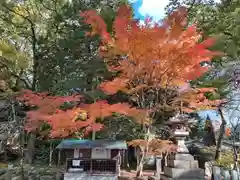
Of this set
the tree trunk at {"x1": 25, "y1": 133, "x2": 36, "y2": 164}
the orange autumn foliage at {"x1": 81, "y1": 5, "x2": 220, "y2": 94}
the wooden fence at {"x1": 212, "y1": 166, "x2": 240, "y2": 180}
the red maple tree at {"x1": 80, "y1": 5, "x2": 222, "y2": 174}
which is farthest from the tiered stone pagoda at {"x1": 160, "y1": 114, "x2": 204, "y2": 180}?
the tree trunk at {"x1": 25, "y1": 133, "x2": 36, "y2": 164}

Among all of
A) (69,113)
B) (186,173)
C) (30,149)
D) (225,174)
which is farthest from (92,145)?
(30,149)

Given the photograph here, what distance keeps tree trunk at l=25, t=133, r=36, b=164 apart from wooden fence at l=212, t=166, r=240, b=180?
11251mm

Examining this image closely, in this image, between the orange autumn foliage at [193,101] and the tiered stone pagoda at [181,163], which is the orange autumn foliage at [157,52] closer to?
the orange autumn foliage at [193,101]

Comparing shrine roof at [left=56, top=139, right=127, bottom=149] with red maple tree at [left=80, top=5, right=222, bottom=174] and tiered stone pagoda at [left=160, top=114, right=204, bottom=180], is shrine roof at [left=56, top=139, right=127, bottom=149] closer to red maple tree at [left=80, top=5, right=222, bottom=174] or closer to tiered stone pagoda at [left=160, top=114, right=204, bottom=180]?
red maple tree at [left=80, top=5, right=222, bottom=174]

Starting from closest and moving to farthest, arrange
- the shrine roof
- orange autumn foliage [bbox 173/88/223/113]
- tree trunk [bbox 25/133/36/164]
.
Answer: the shrine roof, orange autumn foliage [bbox 173/88/223/113], tree trunk [bbox 25/133/36/164]

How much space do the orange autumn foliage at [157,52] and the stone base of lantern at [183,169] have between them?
272 cm

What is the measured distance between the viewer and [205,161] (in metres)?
14.7

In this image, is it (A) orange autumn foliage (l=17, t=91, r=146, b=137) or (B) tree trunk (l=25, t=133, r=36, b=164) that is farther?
(B) tree trunk (l=25, t=133, r=36, b=164)

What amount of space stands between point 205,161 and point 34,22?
473 inches

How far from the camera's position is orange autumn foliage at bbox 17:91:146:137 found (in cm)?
1105

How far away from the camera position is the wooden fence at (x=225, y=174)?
7099mm

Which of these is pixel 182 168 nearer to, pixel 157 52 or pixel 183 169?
pixel 183 169

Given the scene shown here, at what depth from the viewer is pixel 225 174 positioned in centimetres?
723

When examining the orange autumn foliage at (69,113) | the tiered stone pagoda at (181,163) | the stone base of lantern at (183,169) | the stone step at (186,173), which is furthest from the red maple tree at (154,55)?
the stone step at (186,173)
